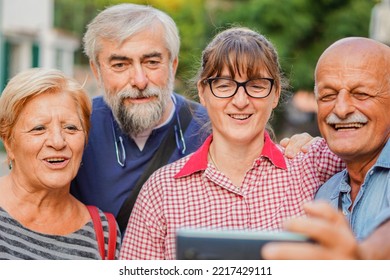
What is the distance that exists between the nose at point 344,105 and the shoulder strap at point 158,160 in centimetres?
106

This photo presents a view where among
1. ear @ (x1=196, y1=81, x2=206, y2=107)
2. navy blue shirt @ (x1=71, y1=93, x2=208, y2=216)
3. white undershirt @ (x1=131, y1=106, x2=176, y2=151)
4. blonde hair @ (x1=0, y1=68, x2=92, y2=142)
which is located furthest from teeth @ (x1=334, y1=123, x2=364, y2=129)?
white undershirt @ (x1=131, y1=106, x2=176, y2=151)

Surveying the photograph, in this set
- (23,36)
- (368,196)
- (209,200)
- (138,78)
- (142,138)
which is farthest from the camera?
(23,36)

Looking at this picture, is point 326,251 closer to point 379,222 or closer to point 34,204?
point 379,222

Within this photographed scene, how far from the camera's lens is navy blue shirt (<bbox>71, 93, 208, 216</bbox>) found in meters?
3.25

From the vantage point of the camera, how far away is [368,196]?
237 centimetres

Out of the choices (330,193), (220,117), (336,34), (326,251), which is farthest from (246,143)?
(336,34)

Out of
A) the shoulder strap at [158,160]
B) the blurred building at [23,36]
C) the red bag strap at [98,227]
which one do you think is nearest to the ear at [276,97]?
the shoulder strap at [158,160]

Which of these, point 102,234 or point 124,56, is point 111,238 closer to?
point 102,234

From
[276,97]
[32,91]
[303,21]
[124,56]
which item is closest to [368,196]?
[276,97]

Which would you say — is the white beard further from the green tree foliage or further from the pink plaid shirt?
the green tree foliage

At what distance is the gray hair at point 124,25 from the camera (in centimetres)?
336

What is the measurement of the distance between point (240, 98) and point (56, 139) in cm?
73
